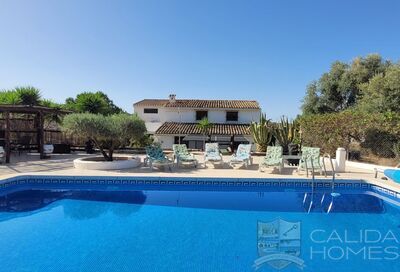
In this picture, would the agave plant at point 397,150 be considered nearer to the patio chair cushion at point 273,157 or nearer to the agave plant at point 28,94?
the patio chair cushion at point 273,157

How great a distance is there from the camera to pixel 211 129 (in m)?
28.1

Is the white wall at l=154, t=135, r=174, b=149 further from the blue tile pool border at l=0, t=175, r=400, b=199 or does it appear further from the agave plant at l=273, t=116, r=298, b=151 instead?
the blue tile pool border at l=0, t=175, r=400, b=199

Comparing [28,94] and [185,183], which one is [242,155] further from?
[28,94]

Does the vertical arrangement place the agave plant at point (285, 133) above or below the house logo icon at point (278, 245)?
above

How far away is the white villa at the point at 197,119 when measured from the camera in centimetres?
2805

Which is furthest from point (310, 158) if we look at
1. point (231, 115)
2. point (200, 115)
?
point (200, 115)

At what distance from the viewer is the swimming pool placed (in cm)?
543

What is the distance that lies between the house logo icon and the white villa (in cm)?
1868

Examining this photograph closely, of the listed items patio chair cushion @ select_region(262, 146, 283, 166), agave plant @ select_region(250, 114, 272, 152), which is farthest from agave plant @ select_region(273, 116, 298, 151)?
patio chair cushion @ select_region(262, 146, 283, 166)

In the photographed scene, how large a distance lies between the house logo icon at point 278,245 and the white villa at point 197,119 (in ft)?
61.3

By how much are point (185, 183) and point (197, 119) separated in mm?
19743

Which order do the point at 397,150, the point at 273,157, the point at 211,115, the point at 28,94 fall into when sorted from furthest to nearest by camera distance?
1. the point at 211,115
2. the point at 28,94
3. the point at 397,150
4. the point at 273,157

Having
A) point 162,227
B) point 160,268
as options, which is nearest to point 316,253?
point 160,268

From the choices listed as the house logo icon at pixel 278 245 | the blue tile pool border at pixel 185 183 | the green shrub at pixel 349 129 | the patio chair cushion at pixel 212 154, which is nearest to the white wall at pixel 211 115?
the green shrub at pixel 349 129
